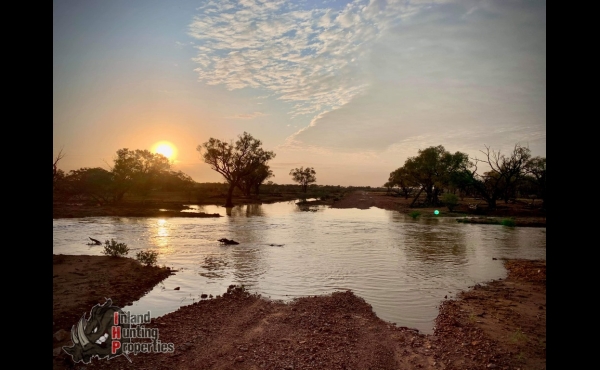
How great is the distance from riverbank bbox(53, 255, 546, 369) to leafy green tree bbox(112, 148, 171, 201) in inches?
1743

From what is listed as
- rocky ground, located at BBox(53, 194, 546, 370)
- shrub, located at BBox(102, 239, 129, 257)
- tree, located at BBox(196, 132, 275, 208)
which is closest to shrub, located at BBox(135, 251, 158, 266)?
shrub, located at BBox(102, 239, 129, 257)

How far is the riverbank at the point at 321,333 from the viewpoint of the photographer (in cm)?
575

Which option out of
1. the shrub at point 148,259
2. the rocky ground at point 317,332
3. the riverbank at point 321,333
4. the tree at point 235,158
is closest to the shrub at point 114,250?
the shrub at point 148,259

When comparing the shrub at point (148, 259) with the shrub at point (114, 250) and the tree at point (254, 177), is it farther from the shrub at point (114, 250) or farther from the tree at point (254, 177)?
the tree at point (254, 177)

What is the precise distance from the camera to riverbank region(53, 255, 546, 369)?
5.75m

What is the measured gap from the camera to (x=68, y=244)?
17344 mm

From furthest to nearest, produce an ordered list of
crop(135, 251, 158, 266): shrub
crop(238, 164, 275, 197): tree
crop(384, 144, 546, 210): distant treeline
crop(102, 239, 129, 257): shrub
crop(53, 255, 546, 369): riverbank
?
crop(238, 164, 275, 197): tree < crop(384, 144, 546, 210): distant treeline < crop(102, 239, 129, 257): shrub < crop(135, 251, 158, 266): shrub < crop(53, 255, 546, 369): riverbank

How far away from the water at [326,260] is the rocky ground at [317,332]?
0.75 m

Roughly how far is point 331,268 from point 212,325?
697 cm

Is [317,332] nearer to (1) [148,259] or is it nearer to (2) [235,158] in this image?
(1) [148,259]

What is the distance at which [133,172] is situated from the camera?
51688 mm

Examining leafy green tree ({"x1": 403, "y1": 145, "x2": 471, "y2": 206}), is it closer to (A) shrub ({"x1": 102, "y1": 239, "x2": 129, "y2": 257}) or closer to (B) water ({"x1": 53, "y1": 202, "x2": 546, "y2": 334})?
(B) water ({"x1": 53, "y1": 202, "x2": 546, "y2": 334})
